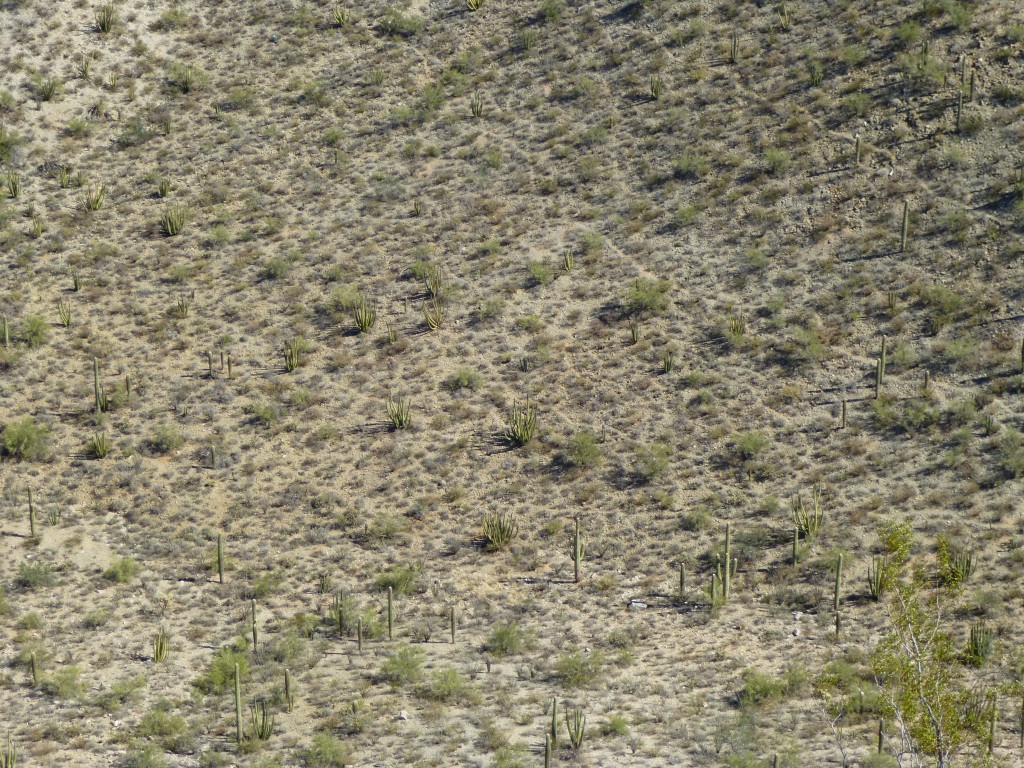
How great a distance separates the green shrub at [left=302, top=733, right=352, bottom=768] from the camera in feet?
87.0

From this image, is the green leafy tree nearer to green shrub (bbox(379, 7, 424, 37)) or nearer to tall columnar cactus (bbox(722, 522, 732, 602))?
tall columnar cactus (bbox(722, 522, 732, 602))

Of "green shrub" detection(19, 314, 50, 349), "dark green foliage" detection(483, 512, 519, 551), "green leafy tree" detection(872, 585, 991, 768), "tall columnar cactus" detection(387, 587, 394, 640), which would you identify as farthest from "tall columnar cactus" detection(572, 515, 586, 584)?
"green shrub" detection(19, 314, 50, 349)

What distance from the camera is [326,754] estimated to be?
2658cm

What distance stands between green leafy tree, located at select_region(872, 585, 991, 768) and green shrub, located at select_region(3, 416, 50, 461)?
16.2m

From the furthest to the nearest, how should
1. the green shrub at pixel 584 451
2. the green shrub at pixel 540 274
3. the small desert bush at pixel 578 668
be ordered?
the green shrub at pixel 540 274 → the green shrub at pixel 584 451 → the small desert bush at pixel 578 668

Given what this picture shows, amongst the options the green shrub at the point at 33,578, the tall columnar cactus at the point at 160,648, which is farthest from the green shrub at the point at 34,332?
the tall columnar cactus at the point at 160,648

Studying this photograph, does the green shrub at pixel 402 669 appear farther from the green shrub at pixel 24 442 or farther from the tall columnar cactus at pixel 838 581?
the green shrub at pixel 24 442

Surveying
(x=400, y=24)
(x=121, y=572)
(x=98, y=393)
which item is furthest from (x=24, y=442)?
(x=400, y=24)

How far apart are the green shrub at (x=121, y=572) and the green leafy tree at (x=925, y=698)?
12.7 m

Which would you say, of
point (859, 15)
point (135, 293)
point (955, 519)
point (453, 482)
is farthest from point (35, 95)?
point (955, 519)

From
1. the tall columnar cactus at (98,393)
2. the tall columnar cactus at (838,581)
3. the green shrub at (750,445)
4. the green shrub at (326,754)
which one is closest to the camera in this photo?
the green shrub at (326,754)

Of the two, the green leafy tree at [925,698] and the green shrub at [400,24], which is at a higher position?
the green shrub at [400,24]

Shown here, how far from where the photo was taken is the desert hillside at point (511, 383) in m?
28.0

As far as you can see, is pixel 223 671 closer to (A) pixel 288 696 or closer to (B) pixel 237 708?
(A) pixel 288 696
